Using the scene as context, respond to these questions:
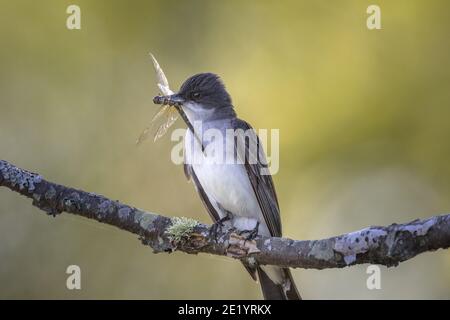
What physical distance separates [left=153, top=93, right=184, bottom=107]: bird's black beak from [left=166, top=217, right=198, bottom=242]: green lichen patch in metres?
1.38

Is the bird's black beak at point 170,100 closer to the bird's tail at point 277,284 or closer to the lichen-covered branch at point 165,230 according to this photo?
the lichen-covered branch at point 165,230

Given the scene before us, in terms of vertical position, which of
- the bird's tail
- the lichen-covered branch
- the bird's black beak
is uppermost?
the bird's black beak

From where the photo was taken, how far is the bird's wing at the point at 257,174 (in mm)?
5863

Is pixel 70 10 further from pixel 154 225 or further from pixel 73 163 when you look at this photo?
pixel 154 225

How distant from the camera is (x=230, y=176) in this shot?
5.79 meters

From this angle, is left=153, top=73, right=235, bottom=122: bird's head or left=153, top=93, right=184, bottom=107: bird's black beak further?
left=153, top=73, right=235, bottom=122: bird's head

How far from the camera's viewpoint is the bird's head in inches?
238

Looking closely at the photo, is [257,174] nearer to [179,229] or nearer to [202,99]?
[202,99]

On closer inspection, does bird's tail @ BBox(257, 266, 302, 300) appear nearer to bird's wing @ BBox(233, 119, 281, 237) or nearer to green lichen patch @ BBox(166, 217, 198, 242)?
bird's wing @ BBox(233, 119, 281, 237)

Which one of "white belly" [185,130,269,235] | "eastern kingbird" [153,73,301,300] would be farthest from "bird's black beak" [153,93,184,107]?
"white belly" [185,130,269,235]

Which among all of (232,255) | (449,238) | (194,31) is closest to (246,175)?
(232,255)

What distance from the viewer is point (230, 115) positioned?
6.14 metres

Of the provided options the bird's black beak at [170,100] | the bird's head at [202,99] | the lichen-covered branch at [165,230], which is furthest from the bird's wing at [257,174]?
Result: the lichen-covered branch at [165,230]

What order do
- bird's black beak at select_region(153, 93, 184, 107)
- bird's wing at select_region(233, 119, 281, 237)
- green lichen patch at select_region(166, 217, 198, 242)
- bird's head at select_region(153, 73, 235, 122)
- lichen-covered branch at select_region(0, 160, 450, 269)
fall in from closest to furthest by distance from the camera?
lichen-covered branch at select_region(0, 160, 450, 269), green lichen patch at select_region(166, 217, 198, 242), bird's black beak at select_region(153, 93, 184, 107), bird's wing at select_region(233, 119, 281, 237), bird's head at select_region(153, 73, 235, 122)
